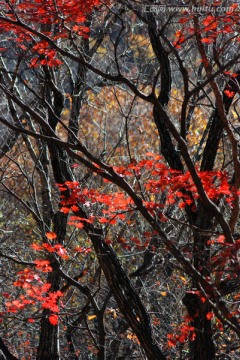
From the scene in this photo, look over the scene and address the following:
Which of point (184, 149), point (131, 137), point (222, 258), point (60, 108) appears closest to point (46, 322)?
point (60, 108)

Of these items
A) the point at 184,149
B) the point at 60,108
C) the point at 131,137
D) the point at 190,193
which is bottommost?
the point at 184,149

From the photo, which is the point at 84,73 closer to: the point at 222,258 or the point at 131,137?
the point at 222,258

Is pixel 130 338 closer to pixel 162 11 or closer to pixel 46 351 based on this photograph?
pixel 46 351

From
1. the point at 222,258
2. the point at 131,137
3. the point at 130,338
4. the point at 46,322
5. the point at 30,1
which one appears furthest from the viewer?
the point at 131,137

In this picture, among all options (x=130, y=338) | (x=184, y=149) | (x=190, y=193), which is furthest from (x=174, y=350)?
(x=184, y=149)

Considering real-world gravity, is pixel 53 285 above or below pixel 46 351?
above

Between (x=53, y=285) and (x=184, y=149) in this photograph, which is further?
(x=53, y=285)

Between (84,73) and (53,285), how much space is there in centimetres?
317

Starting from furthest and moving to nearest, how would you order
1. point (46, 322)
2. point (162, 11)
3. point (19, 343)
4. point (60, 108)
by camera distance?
point (19, 343), point (46, 322), point (60, 108), point (162, 11)

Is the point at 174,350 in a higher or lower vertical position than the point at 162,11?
lower

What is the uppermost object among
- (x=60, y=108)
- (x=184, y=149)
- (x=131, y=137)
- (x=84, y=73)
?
(x=131, y=137)

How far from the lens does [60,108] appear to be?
282 inches

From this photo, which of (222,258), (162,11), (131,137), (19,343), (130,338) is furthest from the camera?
(131,137)

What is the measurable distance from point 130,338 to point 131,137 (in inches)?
325
